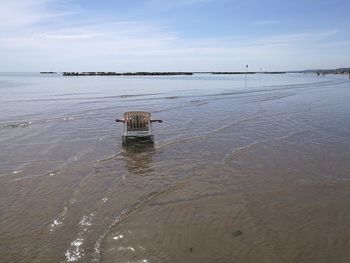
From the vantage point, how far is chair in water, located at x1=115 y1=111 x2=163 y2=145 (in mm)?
13398

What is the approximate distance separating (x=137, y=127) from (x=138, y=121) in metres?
0.22

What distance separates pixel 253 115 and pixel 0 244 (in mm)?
17976

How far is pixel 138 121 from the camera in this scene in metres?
13.8

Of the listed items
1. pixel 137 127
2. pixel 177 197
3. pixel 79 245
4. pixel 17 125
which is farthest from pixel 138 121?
pixel 79 245

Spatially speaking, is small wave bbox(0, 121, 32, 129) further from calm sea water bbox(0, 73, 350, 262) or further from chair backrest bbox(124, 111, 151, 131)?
chair backrest bbox(124, 111, 151, 131)

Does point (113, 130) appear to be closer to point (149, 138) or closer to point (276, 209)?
point (149, 138)

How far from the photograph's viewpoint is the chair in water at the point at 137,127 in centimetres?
1340

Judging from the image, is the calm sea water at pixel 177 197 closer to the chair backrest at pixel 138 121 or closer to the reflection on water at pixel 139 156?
the reflection on water at pixel 139 156

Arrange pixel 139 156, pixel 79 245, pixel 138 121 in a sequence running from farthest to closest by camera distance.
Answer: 1. pixel 138 121
2. pixel 139 156
3. pixel 79 245

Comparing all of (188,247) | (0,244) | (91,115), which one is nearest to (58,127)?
(91,115)

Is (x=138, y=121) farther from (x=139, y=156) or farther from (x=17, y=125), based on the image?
(x=17, y=125)

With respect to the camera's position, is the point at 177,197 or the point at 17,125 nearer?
the point at 177,197

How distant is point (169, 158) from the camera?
38.7 ft

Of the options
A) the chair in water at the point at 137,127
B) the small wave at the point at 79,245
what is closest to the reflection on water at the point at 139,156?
the chair in water at the point at 137,127
